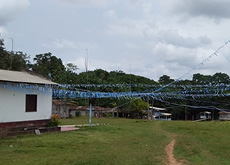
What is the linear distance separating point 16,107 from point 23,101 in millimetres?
741

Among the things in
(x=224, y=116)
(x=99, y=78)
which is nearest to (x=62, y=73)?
(x=99, y=78)

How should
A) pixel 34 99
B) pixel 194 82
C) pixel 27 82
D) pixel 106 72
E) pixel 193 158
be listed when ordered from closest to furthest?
pixel 193 158 → pixel 27 82 → pixel 34 99 → pixel 194 82 → pixel 106 72

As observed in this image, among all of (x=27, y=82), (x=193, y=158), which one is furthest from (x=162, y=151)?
(x=27, y=82)

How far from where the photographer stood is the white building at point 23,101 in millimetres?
17719

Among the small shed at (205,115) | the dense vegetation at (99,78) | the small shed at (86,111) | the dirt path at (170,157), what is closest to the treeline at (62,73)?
the dense vegetation at (99,78)

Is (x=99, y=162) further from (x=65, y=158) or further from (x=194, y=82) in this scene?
(x=194, y=82)

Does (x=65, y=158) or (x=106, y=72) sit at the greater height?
(x=106, y=72)

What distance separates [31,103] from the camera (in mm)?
20141

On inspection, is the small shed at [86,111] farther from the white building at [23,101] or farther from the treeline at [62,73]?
the white building at [23,101]

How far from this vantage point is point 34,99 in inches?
800

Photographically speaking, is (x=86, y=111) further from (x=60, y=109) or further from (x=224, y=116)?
(x=224, y=116)

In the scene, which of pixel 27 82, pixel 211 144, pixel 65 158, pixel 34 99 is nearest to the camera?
pixel 65 158

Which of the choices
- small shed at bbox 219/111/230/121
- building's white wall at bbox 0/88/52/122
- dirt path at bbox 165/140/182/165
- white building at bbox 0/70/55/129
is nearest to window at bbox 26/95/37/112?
white building at bbox 0/70/55/129

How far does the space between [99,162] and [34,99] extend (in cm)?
1156
